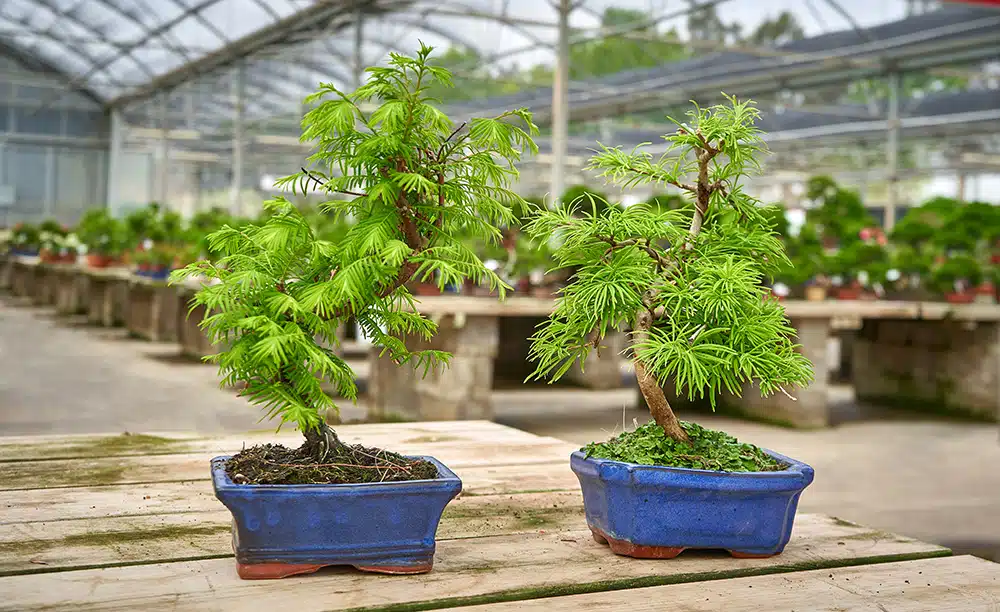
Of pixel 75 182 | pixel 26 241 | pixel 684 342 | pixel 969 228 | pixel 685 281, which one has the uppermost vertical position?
pixel 75 182

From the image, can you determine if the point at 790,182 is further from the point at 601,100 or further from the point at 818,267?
the point at 818,267

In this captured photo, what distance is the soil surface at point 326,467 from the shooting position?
1716 mm

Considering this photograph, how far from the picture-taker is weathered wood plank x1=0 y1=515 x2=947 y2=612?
5.20ft

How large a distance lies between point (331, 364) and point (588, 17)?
30.6 ft

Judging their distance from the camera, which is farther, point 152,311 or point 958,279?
point 152,311

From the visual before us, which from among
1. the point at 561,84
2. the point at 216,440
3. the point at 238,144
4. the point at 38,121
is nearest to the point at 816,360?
the point at 561,84

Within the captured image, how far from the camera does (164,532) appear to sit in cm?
201

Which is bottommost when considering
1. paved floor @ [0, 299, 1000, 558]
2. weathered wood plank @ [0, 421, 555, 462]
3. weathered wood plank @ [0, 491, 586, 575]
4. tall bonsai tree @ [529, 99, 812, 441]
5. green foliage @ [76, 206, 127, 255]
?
paved floor @ [0, 299, 1000, 558]

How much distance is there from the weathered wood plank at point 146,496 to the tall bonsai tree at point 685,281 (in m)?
0.64

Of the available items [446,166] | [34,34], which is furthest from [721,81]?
[446,166]

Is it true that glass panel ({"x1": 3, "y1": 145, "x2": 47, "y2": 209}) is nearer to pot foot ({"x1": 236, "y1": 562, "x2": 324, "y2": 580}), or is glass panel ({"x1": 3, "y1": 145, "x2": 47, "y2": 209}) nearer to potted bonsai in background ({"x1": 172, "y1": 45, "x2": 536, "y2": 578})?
potted bonsai in background ({"x1": 172, "y1": 45, "x2": 536, "y2": 578})

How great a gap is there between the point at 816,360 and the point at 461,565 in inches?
207

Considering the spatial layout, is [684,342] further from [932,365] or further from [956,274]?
[932,365]

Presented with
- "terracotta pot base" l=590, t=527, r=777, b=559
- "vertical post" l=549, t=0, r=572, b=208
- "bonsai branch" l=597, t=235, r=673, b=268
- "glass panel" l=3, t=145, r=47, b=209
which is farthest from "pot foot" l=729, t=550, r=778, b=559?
"glass panel" l=3, t=145, r=47, b=209
